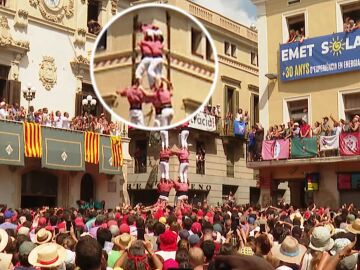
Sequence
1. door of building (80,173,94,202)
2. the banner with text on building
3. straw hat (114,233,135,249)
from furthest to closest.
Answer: door of building (80,173,94,202) → the banner with text on building → straw hat (114,233,135,249)

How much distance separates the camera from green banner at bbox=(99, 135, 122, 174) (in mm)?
25922

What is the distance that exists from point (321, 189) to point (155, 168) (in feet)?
33.5

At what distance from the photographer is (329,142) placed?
2281 centimetres

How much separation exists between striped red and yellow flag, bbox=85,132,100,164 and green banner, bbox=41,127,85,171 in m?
0.26

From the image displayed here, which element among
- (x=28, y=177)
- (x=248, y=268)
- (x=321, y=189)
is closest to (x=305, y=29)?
(x=321, y=189)

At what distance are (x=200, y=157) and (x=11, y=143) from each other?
12876 millimetres

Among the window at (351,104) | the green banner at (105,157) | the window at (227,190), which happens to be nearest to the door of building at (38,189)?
the green banner at (105,157)

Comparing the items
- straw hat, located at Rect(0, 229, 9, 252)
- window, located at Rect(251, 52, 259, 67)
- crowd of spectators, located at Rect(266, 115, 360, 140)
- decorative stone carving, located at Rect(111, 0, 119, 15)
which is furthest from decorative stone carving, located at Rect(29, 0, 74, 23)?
straw hat, located at Rect(0, 229, 9, 252)

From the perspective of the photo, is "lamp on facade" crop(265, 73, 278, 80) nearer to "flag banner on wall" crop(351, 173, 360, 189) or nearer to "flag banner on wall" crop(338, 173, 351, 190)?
"flag banner on wall" crop(338, 173, 351, 190)

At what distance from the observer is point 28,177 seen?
24.8 m

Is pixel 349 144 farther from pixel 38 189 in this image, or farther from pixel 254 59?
pixel 254 59

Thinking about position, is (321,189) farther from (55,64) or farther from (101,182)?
(55,64)

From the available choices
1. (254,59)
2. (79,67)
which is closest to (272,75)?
(79,67)

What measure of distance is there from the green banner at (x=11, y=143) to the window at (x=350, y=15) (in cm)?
1326
